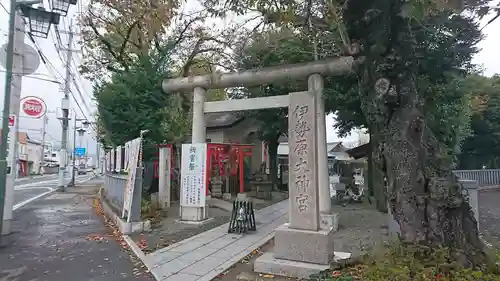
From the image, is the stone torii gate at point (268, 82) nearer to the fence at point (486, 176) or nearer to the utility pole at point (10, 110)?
the utility pole at point (10, 110)

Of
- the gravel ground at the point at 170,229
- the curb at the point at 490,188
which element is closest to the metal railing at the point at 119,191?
the gravel ground at the point at 170,229

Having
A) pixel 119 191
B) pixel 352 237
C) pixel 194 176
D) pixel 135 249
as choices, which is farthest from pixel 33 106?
pixel 352 237

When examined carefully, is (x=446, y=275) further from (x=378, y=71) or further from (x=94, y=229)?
(x=94, y=229)

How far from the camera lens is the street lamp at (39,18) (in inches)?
347

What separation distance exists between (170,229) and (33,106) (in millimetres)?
5626

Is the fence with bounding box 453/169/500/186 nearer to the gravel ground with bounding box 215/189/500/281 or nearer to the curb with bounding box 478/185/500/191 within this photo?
the curb with bounding box 478/185/500/191

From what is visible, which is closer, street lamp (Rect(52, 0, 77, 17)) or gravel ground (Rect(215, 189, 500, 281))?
gravel ground (Rect(215, 189, 500, 281))

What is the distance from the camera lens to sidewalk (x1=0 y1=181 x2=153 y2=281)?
5.55 m

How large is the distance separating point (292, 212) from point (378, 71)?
270cm

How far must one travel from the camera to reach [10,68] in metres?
8.26

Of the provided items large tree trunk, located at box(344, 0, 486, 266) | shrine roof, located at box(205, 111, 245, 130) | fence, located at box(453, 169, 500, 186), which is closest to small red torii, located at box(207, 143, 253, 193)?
shrine roof, located at box(205, 111, 245, 130)

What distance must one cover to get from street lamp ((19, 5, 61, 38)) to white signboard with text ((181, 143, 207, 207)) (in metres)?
4.98

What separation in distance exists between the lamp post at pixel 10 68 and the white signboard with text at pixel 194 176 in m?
4.44

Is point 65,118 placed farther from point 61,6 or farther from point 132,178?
point 132,178
